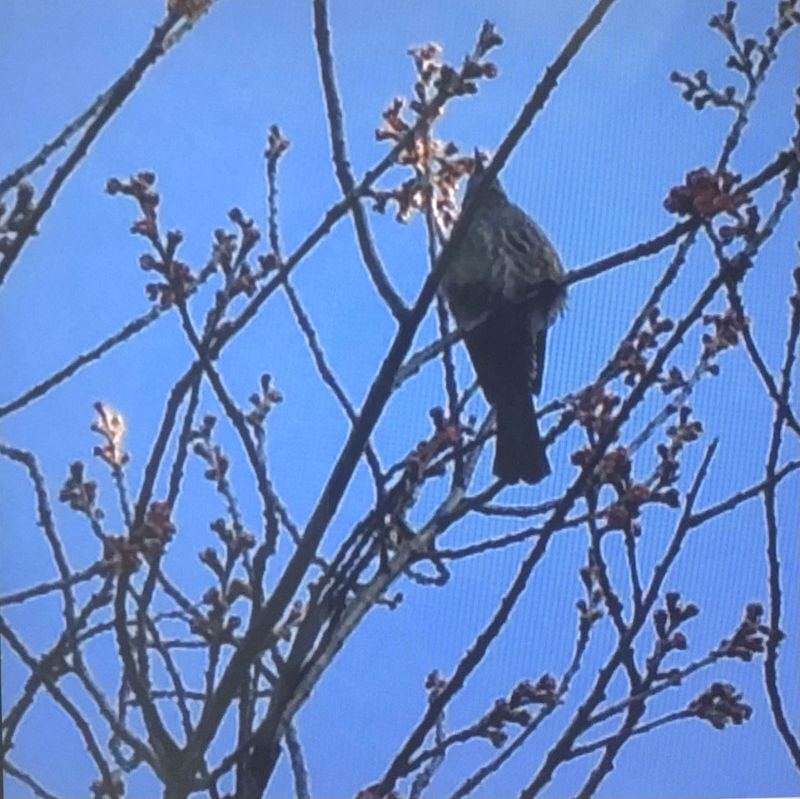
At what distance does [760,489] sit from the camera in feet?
4.53

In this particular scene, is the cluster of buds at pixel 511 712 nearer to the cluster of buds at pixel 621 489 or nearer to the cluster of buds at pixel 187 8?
the cluster of buds at pixel 621 489

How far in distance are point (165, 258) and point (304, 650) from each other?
382 millimetres

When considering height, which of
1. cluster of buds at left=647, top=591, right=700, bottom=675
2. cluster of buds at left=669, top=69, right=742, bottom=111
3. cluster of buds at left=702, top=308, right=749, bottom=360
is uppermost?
cluster of buds at left=669, top=69, right=742, bottom=111

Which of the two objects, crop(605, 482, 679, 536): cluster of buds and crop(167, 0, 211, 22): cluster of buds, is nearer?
crop(167, 0, 211, 22): cluster of buds

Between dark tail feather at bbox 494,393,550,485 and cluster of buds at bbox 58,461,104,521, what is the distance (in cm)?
43

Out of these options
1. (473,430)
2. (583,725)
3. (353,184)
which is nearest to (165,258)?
(353,184)

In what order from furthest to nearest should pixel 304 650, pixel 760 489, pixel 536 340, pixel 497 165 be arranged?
pixel 536 340
pixel 760 489
pixel 304 650
pixel 497 165

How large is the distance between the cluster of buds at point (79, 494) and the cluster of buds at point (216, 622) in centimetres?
16

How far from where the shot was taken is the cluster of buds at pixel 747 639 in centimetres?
137

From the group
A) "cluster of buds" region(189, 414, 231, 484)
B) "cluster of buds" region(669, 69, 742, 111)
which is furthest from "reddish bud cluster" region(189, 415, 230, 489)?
"cluster of buds" region(669, 69, 742, 111)

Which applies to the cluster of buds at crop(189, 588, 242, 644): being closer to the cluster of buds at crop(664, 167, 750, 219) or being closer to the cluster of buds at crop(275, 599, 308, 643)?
the cluster of buds at crop(275, 599, 308, 643)

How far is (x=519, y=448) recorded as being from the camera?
4.74ft

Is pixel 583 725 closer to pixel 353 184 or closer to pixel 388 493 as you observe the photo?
pixel 388 493

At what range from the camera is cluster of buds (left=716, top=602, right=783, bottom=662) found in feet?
4.49
